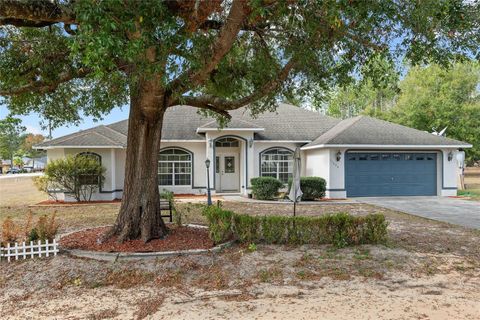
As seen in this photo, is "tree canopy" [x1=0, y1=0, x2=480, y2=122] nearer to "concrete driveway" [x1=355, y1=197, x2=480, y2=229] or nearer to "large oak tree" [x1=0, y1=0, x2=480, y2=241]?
"large oak tree" [x1=0, y1=0, x2=480, y2=241]

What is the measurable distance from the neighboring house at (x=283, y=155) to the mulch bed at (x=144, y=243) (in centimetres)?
932

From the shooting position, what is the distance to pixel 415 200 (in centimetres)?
1678

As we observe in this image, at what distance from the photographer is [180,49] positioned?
5.84 meters

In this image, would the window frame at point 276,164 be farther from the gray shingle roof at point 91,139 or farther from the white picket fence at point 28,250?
the white picket fence at point 28,250

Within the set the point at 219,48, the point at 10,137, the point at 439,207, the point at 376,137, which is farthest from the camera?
the point at 10,137

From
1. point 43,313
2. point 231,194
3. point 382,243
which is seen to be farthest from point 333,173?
point 43,313

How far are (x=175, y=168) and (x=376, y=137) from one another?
10627mm

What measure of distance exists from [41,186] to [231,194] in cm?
924

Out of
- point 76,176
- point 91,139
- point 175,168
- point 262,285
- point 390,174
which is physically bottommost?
point 262,285

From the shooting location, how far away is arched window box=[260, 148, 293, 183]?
764 inches

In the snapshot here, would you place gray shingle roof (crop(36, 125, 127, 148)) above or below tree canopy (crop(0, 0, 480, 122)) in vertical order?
below

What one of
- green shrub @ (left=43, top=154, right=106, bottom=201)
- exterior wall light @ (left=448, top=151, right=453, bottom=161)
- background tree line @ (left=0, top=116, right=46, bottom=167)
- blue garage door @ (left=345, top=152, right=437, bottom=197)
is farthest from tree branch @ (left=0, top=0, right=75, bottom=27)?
background tree line @ (left=0, top=116, right=46, bottom=167)

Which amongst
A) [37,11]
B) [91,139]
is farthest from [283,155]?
[37,11]

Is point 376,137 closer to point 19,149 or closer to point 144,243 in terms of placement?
point 144,243
